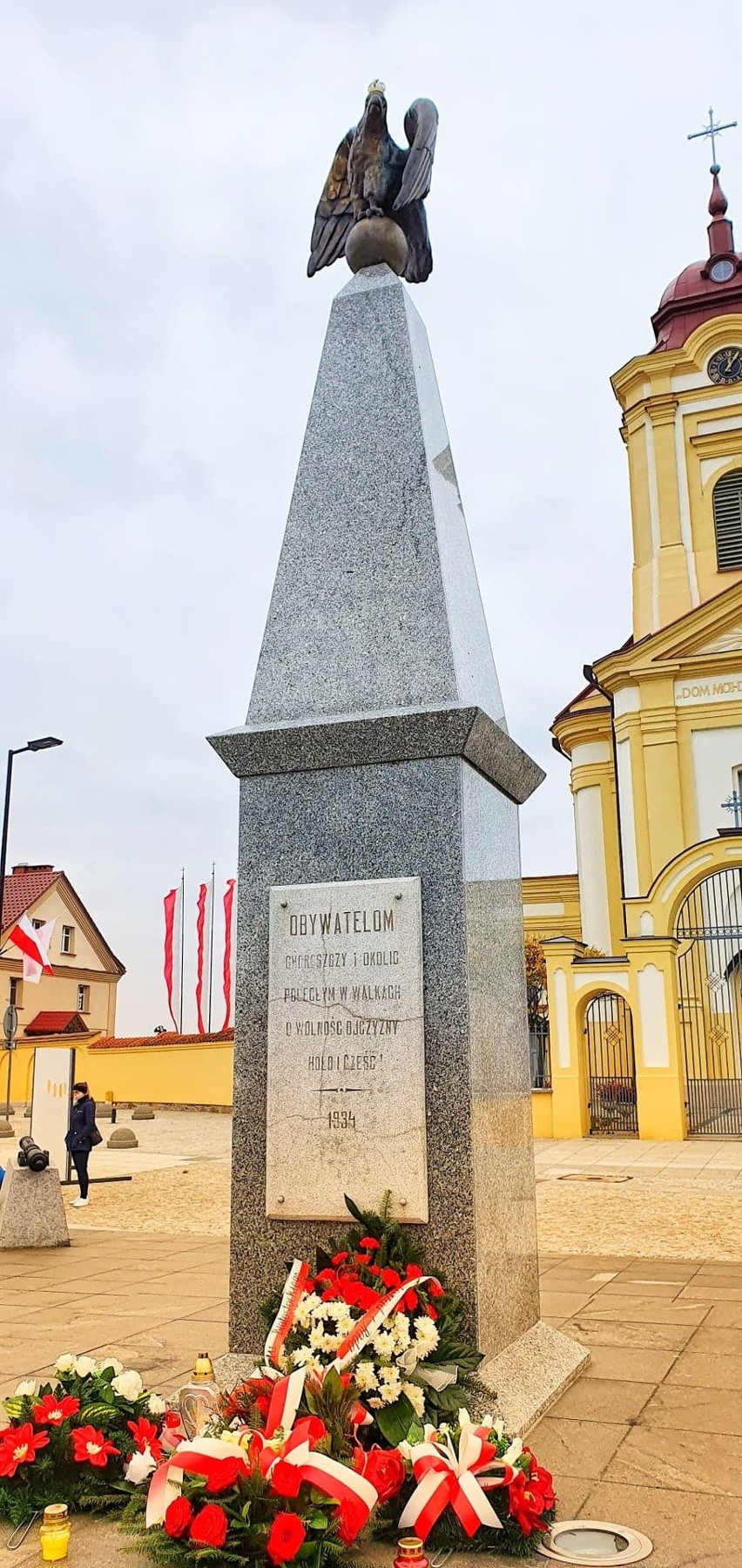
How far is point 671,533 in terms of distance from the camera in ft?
103

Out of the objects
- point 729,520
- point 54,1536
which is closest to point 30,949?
point 729,520

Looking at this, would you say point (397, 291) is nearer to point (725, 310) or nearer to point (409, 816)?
point (409, 816)

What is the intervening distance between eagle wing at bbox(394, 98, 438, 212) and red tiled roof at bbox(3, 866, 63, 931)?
41.3 metres

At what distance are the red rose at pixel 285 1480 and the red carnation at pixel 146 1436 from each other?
65cm

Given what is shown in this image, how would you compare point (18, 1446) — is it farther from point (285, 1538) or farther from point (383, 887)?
point (383, 887)

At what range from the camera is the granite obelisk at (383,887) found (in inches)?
184

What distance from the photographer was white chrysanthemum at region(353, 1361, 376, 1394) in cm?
373

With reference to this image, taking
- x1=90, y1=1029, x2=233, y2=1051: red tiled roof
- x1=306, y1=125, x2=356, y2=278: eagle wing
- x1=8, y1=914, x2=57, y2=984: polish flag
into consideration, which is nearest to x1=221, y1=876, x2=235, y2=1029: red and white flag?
x1=90, y1=1029, x2=233, y2=1051: red tiled roof

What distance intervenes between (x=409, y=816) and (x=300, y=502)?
65.8 inches

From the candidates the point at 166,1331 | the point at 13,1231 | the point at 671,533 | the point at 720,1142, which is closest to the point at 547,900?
the point at 671,533

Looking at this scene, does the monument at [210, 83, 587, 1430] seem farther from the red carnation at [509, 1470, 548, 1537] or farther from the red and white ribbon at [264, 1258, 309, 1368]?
the red carnation at [509, 1470, 548, 1537]

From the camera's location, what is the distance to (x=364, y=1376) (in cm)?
373

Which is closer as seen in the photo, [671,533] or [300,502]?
[300,502]

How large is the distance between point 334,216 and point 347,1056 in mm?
4344
